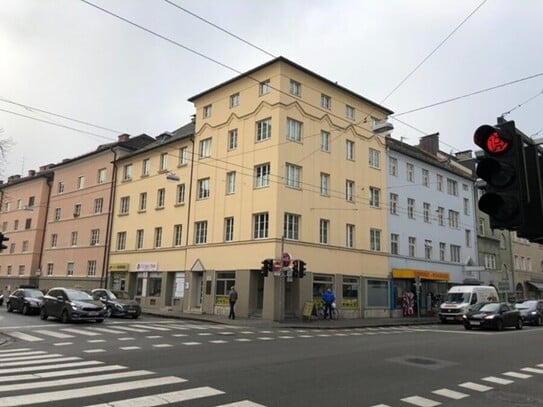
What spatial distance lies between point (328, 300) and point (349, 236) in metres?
5.69

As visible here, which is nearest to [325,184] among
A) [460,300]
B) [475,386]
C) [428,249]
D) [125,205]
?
[460,300]

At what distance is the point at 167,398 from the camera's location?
23.8 feet

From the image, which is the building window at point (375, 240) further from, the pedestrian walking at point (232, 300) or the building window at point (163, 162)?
the building window at point (163, 162)

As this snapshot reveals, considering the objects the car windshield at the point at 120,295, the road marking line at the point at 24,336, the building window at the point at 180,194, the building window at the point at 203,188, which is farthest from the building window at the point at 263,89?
the road marking line at the point at 24,336

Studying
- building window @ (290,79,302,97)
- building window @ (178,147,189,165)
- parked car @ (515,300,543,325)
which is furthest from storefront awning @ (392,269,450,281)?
building window @ (178,147,189,165)

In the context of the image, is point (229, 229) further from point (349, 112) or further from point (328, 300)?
point (349, 112)

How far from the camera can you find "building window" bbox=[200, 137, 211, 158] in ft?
112

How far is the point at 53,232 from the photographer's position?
48906 mm

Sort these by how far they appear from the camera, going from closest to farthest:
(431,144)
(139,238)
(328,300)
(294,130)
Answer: (328,300) → (294,130) → (139,238) → (431,144)

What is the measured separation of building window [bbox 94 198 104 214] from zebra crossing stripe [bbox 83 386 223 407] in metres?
38.0

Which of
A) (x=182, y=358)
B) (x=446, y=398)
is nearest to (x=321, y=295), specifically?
(x=182, y=358)

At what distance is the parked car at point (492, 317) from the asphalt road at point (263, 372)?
334 inches

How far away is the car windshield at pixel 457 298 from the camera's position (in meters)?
30.8

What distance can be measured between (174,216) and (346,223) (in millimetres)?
12327
